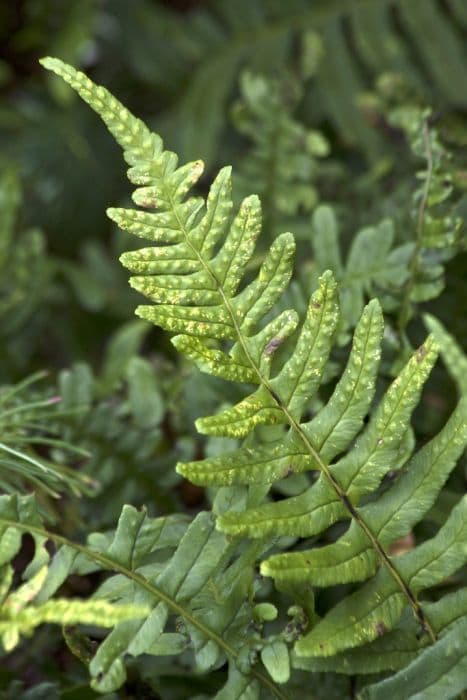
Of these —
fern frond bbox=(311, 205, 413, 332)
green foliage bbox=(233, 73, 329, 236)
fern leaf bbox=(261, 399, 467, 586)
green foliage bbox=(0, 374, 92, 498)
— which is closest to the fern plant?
fern leaf bbox=(261, 399, 467, 586)

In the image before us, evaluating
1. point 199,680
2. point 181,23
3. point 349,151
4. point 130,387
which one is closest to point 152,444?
point 130,387

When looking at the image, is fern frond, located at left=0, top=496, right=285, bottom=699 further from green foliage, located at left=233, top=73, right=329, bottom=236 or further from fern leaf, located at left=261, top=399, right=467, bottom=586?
green foliage, located at left=233, top=73, right=329, bottom=236

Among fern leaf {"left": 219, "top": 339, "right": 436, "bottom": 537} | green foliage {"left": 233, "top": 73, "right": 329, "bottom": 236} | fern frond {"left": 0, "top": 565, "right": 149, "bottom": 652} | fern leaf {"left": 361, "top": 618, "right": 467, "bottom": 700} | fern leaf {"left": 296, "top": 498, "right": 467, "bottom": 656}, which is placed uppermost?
green foliage {"left": 233, "top": 73, "right": 329, "bottom": 236}

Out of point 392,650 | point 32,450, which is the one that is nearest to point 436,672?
point 392,650

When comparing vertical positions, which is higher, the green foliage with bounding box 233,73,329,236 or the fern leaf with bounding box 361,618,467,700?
the green foliage with bounding box 233,73,329,236

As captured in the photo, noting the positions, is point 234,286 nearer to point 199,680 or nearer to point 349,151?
point 199,680

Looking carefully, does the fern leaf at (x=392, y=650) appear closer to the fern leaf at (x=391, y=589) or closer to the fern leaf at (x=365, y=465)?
the fern leaf at (x=391, y=589)

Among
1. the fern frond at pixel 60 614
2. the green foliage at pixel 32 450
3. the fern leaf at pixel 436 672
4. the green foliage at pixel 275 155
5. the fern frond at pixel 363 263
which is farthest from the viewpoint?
the green foliage at pixel 275 155

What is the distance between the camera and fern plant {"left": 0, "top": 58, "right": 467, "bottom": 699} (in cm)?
83

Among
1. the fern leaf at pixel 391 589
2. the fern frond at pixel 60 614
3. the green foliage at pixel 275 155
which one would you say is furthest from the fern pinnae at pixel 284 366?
the green foliage at pixel 275 155

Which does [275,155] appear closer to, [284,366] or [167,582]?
[284,366]

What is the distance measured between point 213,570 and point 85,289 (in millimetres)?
1248

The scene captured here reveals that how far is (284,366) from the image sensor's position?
85 centimetres

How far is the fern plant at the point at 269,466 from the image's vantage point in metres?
0.83
